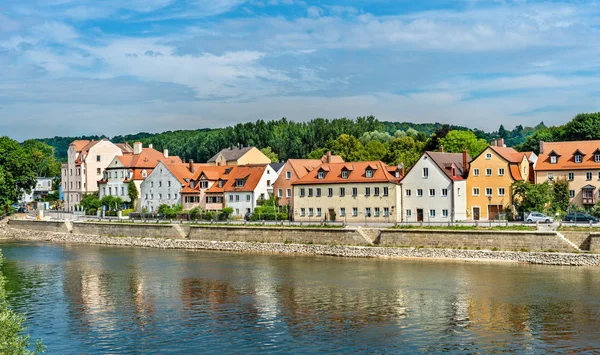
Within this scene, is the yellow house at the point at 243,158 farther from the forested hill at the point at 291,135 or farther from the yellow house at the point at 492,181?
the yellow house at the point at 492,181

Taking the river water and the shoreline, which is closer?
the river water

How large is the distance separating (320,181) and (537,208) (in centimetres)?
1943

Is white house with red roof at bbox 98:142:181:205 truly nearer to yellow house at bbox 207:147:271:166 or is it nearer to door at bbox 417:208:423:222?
yellow house at bbox 207:147:271:166

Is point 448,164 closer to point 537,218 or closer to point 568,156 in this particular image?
point 537,218

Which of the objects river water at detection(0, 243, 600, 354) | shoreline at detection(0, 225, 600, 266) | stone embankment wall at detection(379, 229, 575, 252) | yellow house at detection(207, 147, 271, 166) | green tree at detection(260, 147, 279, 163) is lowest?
river water at detection(0, 243, 600, 354)

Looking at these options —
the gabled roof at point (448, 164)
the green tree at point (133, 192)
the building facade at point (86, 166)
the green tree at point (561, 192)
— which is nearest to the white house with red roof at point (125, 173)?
the green tree at point (133, 192)

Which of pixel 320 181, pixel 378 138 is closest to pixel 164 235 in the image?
pixel 320 181

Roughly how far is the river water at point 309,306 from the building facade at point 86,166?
1871 inches

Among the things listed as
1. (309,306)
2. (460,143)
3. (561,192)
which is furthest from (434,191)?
(309,306)

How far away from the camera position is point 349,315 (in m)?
32.2

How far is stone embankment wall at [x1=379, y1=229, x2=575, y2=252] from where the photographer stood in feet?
149

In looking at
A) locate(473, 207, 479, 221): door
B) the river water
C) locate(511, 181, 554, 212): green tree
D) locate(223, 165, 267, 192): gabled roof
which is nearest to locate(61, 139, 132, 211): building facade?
locate(223, 165, 267, 192): gabled roof

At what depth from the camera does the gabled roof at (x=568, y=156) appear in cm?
6019

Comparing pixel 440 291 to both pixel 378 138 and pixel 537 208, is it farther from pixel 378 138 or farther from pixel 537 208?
pixel 378 138
